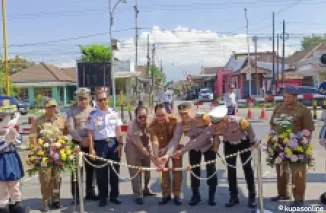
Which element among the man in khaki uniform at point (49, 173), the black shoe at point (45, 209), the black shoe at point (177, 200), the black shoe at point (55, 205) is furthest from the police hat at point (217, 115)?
the black shoe at point (45, 209)

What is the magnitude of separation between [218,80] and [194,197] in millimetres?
56135

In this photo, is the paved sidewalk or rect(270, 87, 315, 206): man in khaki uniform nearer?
rect(270, 87, 315, 206): man in khaki uniform

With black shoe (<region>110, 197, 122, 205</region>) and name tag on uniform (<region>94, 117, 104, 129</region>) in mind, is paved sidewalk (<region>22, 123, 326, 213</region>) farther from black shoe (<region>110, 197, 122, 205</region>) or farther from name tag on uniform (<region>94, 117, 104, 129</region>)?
name tag on uniform (<region>94, 117, 104, 129</region>)

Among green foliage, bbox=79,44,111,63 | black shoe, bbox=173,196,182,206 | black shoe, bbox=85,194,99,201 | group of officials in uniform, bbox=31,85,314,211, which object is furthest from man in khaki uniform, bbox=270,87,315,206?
green foliage, bbox=79,44,111,63

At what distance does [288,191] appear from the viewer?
23.0ft

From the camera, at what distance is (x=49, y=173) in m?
6.63

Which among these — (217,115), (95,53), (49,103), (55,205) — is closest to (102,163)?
(55,205)

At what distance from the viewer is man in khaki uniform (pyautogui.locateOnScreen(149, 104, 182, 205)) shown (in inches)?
276

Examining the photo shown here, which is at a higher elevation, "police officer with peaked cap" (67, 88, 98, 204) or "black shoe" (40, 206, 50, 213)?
→ "police officer with peaked cap" (67, 88, 98, 204)

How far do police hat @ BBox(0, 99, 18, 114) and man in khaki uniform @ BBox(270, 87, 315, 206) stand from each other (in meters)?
A: 3.95

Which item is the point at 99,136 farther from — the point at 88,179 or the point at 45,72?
the point at 45,72

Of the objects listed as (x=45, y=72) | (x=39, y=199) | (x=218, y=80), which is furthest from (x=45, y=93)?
(x=39, y=199)

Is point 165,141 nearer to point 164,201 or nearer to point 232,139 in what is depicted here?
point 164,201

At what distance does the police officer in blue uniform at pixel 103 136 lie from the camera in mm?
7031
